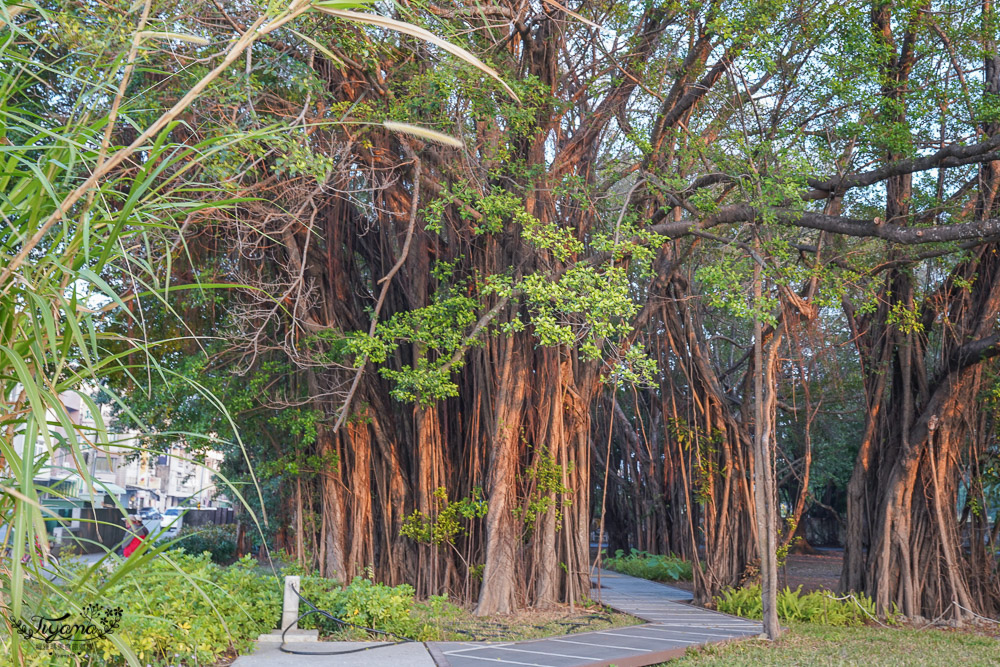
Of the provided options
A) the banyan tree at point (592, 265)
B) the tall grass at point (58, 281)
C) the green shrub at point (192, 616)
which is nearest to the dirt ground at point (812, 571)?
the banyan tree at point (592, 265)

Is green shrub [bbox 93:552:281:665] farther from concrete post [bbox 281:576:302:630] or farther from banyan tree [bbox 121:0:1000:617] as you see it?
banyan tree [bbox 121:0:1000:617]

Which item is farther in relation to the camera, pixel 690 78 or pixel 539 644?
pixel 690 78

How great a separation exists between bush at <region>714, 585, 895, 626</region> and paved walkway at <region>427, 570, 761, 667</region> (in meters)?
0.26

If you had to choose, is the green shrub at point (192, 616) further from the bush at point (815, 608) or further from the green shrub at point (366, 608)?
the bush at point (815, 608)

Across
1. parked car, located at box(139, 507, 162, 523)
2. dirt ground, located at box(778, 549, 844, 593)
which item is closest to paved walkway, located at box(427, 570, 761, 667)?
dirt ground, located at box(778, 549, 844, 593)

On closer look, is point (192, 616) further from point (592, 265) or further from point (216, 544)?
point (216, 544)

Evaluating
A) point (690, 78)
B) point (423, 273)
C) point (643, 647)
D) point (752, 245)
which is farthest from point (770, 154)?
point (643, 647)

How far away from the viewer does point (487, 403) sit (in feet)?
23.2

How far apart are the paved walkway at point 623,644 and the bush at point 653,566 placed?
298 cm

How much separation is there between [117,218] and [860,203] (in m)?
7.69

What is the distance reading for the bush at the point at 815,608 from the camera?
6.85 meters

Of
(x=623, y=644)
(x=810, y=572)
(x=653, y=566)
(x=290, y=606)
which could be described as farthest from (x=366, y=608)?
(x=810, y=572)

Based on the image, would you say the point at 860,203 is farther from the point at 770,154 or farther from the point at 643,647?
the point at 643,647

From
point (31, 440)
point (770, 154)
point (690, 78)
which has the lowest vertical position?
point (31, 440)
